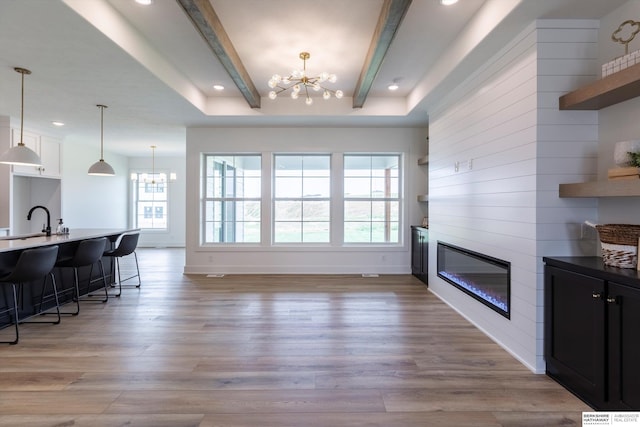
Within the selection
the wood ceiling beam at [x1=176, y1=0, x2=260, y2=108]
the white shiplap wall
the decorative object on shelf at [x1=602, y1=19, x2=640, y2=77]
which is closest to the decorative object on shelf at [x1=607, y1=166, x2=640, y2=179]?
the white shiplap wall

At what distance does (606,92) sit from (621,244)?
3.17 feet

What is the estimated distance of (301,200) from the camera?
6016 millimetres

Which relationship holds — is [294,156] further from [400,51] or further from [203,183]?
[400,51]

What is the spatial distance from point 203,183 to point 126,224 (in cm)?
486

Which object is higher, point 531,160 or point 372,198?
point 531,160

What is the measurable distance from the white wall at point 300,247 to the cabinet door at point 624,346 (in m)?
4.00

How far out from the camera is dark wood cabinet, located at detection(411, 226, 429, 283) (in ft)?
16.3

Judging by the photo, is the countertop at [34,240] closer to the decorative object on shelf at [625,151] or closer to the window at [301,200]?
the window at [301,200]

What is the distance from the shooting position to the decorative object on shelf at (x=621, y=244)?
6.28 feet

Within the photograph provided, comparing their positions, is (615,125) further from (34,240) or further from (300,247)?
(34,240)

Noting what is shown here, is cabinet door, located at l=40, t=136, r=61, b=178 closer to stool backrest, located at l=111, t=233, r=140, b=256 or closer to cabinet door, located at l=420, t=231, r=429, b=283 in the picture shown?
stool backrest, located at l=111, t=233, r=140, b=256

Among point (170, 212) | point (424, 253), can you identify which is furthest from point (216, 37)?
point (170, 212)

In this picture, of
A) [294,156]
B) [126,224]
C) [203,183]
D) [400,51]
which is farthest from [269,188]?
[126,224]

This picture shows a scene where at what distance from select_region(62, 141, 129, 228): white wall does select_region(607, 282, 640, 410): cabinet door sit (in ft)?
28.4
